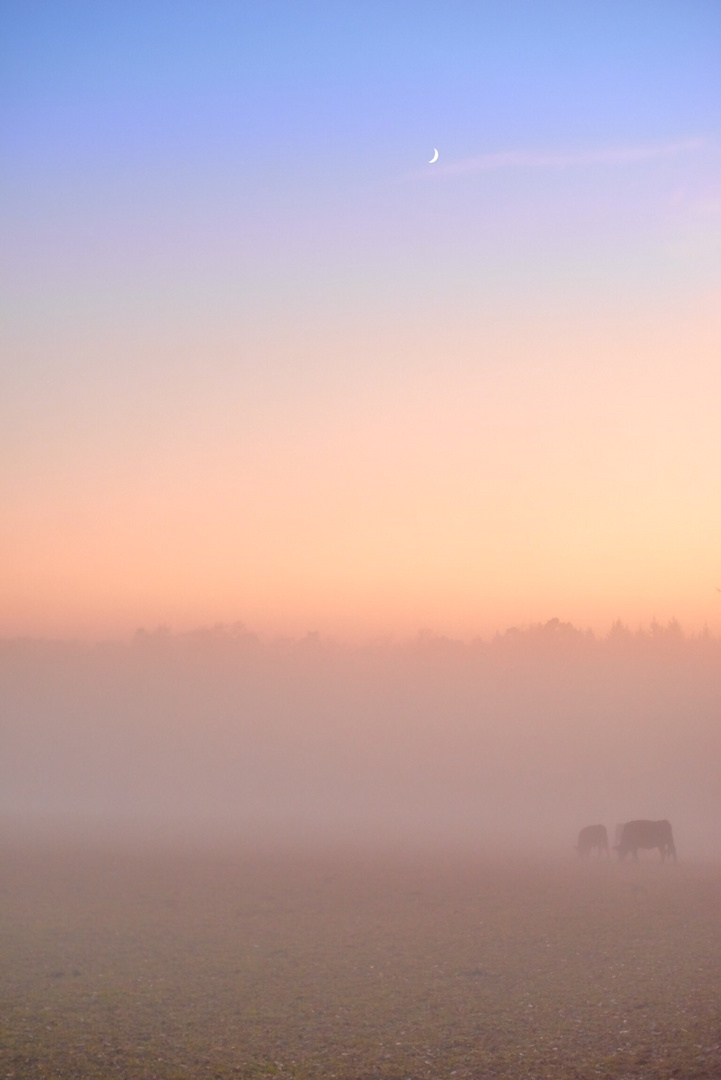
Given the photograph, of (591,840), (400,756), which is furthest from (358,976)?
(400,756)

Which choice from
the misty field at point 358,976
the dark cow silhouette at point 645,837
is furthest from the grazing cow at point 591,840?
the misty field at point 358,976

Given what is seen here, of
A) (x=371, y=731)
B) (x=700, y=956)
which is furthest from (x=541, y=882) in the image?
(x=371, y=731)

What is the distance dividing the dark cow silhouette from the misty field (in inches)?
329

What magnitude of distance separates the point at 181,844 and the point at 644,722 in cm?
10793

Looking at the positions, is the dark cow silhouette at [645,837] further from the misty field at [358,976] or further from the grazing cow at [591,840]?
the misty field at [358,976]

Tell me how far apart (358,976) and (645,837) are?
97.5ft

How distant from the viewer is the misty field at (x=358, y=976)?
14.0 meters

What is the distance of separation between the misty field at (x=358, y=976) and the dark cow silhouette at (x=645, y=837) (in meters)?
8.37

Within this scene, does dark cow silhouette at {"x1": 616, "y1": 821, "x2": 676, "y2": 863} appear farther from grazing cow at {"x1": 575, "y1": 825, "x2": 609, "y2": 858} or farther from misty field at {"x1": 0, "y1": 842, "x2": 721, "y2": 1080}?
misty field at {"x1": 0, "y1": 842, "x2": 721, "y2": 1080}

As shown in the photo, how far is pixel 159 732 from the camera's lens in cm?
16775

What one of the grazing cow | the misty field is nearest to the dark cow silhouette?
the grazing cow

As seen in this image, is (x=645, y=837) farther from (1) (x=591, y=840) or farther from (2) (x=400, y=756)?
(2) (x=400, y=756)

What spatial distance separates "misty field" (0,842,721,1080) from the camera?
1402cm

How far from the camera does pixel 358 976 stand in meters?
20.0
